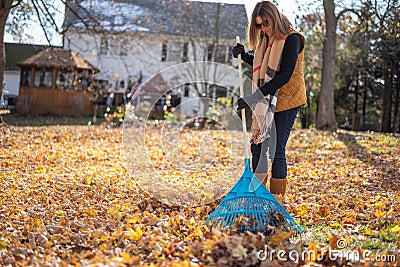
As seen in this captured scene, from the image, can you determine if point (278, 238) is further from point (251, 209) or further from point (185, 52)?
point (185, 52)

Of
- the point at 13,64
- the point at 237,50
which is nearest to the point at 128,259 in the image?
the point at 237,50

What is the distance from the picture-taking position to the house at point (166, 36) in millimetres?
20797

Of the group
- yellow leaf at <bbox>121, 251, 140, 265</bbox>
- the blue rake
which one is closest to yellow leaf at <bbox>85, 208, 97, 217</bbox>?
the blue rake

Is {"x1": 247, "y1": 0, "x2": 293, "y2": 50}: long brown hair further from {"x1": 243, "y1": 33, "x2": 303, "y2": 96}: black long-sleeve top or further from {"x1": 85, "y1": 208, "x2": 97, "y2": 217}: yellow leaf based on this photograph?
{"x1": 85, "y1": 208, "x2": 97, "y2": 217}: yellow leaf

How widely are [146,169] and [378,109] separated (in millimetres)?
17247

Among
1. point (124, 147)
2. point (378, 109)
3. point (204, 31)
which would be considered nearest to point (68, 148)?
point (124, 147)

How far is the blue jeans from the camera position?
13.6 ft

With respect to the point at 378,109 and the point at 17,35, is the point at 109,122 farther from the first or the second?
the point at 378,109

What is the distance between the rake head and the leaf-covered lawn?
0.48ft

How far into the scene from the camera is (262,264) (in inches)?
112

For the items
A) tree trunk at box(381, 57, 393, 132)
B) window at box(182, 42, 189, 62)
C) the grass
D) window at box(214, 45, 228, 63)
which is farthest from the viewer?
window at box(182, 42, 189, 62)

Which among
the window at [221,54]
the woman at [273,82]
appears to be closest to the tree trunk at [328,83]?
the window at [221,54]

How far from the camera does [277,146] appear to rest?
164 inches

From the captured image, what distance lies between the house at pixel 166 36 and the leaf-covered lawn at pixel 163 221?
10.6m
